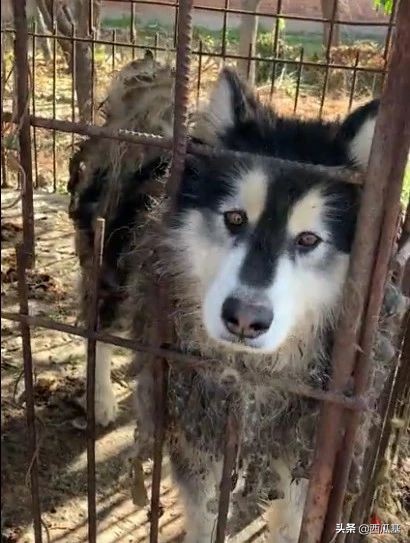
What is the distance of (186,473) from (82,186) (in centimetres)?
129

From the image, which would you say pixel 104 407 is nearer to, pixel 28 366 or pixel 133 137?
pixel 28 366

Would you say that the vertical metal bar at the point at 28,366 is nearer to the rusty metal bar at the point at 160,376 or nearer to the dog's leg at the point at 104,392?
the rusty metal bar at the point at 160,376

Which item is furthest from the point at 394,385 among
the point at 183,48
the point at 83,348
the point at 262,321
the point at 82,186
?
the point at 83,348

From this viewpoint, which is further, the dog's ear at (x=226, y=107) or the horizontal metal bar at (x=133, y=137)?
the dog's ear at (x=226, y=107)

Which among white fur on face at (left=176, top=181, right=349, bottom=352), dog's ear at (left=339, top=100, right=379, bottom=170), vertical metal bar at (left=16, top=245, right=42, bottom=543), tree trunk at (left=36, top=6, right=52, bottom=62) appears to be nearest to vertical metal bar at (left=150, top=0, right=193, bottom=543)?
white fur on face at (left=176, top=181, right=349, bottom=352)

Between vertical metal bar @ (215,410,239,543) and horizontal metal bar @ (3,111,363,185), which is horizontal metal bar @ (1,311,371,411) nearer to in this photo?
vertical metal bar @ (215,410,239,543)

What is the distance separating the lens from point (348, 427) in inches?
61.3

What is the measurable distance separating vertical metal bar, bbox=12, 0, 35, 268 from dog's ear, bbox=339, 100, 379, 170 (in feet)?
2.44

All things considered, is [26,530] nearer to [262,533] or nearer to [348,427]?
[262,533]

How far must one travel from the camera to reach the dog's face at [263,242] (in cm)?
161

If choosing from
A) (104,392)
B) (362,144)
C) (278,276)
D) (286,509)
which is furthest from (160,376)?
(104,392)

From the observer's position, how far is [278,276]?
1.64m

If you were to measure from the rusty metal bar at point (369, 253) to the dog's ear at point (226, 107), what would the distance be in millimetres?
604

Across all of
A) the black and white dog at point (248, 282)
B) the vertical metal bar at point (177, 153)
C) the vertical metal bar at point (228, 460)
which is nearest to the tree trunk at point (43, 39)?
the black and white dog at point (248, 282)
